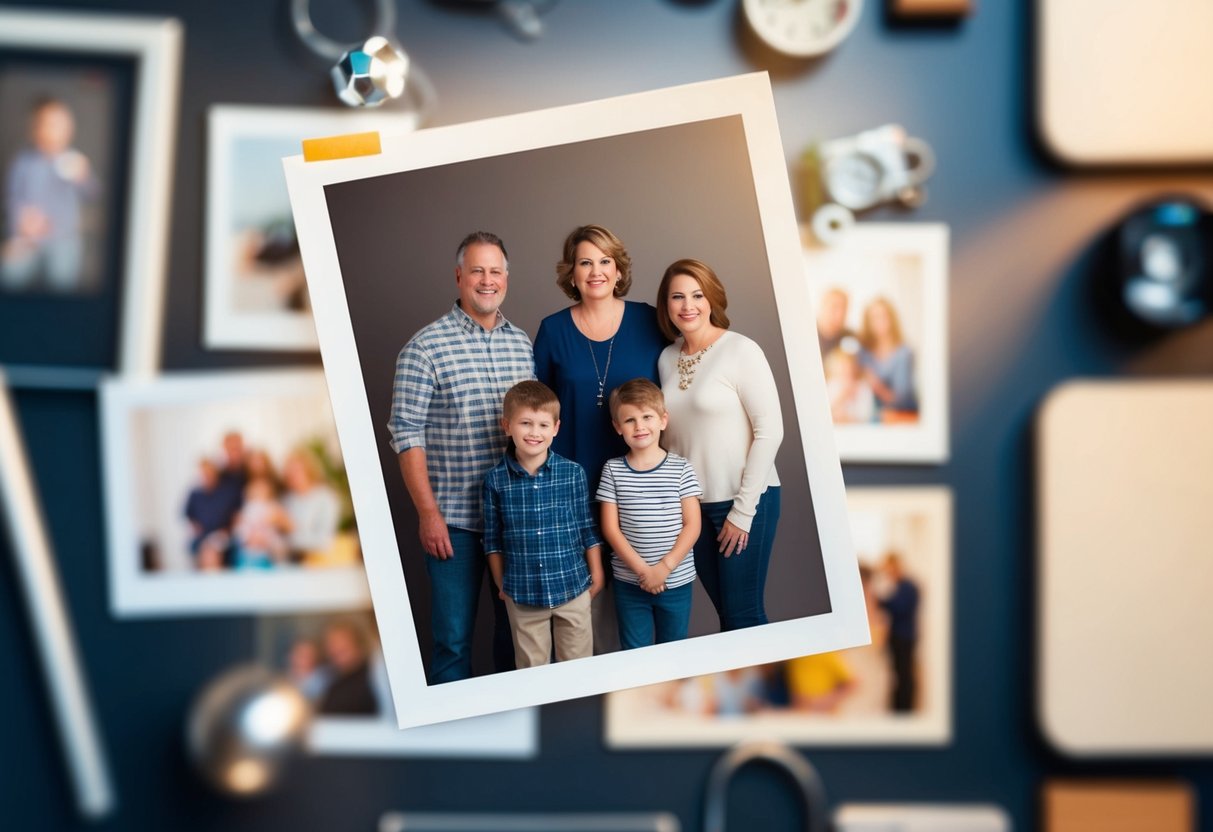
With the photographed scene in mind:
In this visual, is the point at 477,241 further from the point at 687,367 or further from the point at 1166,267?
the point at 1166,267

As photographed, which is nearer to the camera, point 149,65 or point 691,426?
point 691,426

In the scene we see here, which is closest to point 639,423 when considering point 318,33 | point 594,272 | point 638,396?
point 638,396

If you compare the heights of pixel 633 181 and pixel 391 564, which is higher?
pixel 633 181

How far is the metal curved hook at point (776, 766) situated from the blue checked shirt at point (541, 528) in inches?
17.1

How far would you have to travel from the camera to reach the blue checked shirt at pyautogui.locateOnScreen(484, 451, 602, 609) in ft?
1.91

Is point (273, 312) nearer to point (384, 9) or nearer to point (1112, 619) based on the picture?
point (384, 9)

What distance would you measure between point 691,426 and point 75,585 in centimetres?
76

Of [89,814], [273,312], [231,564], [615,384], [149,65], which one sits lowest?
[89,814]

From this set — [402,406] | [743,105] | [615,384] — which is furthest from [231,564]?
[743,105]

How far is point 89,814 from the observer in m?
0.93

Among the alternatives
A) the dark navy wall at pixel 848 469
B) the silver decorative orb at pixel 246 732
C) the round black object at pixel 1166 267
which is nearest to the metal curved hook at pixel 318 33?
the dark navy wall at pixel 848 469

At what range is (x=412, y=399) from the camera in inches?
23.4

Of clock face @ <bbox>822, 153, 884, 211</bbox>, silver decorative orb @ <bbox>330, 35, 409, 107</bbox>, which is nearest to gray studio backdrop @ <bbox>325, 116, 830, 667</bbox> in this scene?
silver decorative orb @ <bbox>330, 35, 409, 107</bbox>

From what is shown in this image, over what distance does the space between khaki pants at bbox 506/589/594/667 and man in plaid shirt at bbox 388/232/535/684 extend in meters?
0.01
